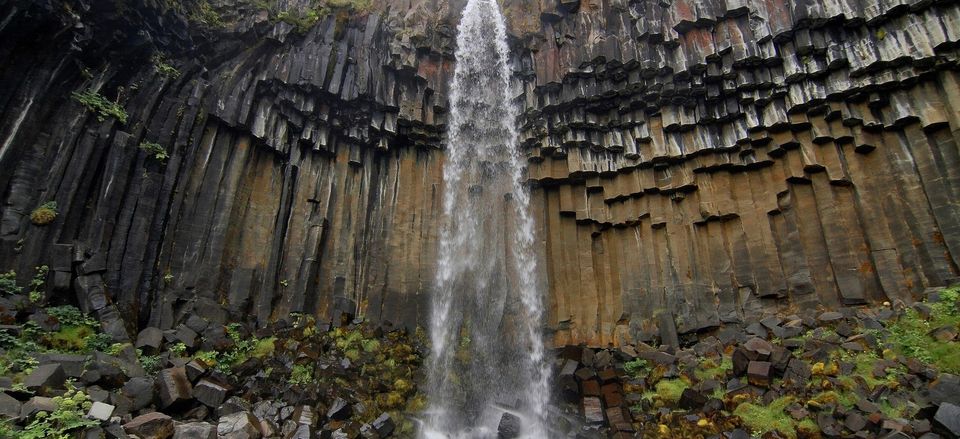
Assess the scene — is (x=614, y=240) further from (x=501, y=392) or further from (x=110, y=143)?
(x=110, y=143)

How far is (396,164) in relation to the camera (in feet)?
55.7

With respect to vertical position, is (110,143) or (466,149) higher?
(466,149)

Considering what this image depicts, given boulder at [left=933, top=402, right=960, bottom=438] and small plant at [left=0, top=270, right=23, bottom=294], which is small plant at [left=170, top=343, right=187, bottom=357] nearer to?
small plant at [left=0, top=270, right=23, bottom=294]

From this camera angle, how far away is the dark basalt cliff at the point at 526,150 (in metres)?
11.3

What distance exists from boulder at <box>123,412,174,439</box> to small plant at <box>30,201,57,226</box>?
5169 mm

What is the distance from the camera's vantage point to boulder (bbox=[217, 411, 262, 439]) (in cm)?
924

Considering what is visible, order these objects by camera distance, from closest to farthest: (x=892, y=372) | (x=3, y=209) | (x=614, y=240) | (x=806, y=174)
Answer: (x=892, y=372) < (x=3, y=209) < (x=806, y=174) < (x=614, y=240)

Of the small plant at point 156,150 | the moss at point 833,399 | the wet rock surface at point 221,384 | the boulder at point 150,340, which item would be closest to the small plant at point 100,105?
the small plant at point 156,150

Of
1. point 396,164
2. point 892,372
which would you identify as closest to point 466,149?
point 396,164

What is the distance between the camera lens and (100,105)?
39.8 feet

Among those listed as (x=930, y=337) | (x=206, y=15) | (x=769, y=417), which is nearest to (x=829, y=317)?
(x=930, y=337)

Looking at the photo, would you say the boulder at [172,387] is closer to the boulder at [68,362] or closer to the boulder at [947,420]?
the boulder at [68,362]

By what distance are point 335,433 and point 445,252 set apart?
271 inches

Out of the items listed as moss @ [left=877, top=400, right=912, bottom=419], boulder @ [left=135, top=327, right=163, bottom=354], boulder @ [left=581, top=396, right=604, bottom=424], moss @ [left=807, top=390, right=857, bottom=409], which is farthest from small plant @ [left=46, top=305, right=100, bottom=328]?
moss @ [left=877, top=400, right=912, bottom=419]
